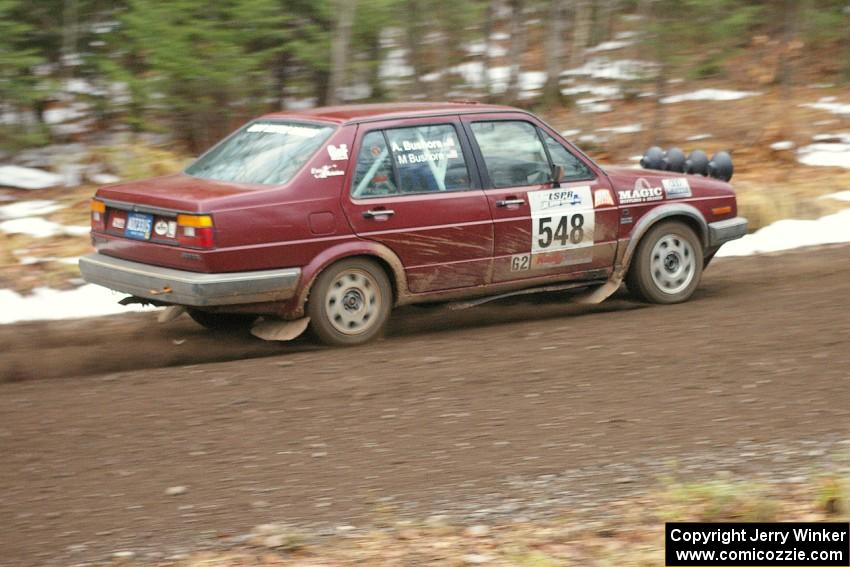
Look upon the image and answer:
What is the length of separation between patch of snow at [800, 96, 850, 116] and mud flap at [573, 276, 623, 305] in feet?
31.3

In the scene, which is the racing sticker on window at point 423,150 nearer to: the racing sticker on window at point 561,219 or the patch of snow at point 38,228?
the racing sticker on window at point 561,219

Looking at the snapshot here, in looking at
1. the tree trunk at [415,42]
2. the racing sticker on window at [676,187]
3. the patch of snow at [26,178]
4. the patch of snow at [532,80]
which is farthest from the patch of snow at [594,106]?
the racing sticker on window at [676,187]

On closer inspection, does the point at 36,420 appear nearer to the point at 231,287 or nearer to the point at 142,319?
the point at 231,287

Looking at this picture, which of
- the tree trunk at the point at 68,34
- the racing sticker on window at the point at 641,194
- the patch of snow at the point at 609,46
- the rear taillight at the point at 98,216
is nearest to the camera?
the rear taillight at the point at 98,216

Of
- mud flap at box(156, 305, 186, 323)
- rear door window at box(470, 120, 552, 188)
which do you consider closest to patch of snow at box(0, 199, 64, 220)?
mud flap at box(156, 305, 186, 323)

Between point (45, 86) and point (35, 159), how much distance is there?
3.89 ft

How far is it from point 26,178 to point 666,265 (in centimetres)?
748

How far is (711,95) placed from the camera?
18.3m

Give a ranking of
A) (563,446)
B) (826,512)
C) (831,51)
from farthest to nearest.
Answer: (831,51) → (563,446) → (826,512)

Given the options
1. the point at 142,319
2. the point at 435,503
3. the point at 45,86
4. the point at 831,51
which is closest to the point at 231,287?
the point at 142,319

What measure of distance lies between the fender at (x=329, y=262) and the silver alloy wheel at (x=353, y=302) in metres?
0.15

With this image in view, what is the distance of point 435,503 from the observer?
5.18 metres

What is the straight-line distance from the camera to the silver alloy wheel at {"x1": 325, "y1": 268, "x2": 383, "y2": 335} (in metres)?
7.97

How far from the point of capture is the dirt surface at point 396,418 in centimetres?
517
